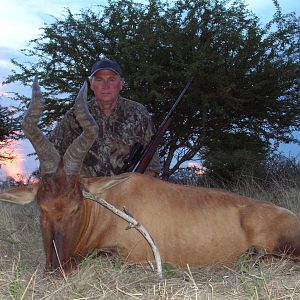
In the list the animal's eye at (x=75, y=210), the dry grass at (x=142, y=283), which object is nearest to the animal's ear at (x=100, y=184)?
the animal's eye at (x=75, y=210)

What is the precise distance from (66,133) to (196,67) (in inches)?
208

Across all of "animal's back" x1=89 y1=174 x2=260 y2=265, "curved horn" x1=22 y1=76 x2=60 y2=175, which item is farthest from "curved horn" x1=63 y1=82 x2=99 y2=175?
"animal's back" x1=89 y1=174 x2=260 y2=265

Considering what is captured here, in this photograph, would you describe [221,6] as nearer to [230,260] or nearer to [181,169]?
[181,169]

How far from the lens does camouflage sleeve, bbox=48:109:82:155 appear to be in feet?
23.1

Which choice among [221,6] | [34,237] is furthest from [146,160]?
[221,6]

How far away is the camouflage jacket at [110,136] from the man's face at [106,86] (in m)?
0.15

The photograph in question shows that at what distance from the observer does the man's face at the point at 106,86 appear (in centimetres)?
715

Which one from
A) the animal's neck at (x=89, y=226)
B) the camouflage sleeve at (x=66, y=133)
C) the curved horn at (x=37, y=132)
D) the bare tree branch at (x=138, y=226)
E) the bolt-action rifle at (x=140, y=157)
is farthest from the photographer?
the camouflage sleeve at (x=66, y=133)

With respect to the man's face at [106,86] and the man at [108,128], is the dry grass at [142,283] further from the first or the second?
the man's face at [106,86]

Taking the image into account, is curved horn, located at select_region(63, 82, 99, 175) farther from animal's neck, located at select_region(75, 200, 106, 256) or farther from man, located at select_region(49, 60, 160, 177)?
man, located at select_region(49, 60, 160, 177)

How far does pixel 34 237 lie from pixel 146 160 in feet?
5.34

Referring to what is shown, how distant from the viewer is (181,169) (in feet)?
46.7

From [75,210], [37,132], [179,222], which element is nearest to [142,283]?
[75,210]

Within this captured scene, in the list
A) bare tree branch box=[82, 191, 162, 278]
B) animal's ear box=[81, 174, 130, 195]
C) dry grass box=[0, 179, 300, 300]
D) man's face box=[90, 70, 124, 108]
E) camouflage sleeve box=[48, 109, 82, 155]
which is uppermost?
man's face box=[90, 70, 124, 108]
